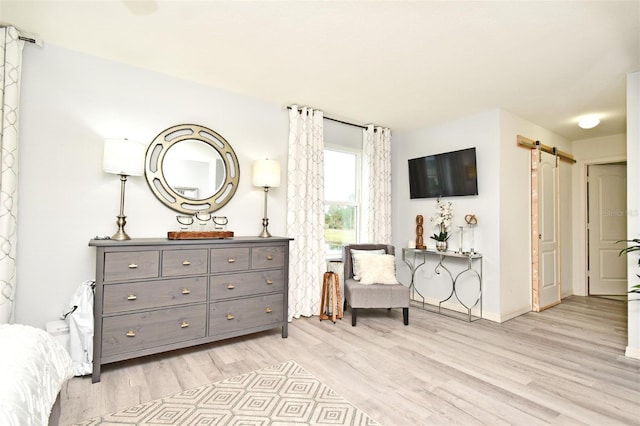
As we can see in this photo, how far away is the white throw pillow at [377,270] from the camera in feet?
12.1

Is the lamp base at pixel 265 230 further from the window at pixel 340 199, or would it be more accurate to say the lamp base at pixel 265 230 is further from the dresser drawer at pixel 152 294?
the window at pixel 340 199

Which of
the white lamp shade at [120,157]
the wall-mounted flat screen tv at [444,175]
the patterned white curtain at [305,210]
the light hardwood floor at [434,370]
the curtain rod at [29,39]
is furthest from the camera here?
the wall-mounted flat screen tv at [444,175]

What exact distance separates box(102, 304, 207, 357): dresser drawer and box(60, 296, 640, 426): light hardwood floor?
20cm

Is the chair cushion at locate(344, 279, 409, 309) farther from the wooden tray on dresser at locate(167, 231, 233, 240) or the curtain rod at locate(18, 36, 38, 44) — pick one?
the curtain rod at locate(18, 36, 38, 44)

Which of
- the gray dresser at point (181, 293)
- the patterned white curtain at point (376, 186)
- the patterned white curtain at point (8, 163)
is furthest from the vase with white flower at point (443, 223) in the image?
the patterned white curtain at point (8, 163)

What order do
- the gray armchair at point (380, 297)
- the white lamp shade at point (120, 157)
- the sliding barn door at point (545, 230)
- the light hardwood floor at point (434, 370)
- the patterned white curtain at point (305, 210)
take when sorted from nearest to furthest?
the light hardwood floor at point (434, 370)
the white lamp shade at point (120, 157)
the gray armchair at point (380, 297)
the patterned white curtain at point (305, 210)
the sliding barn door at point (545, 230)

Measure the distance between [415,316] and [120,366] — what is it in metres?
3.12

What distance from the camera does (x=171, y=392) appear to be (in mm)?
2146

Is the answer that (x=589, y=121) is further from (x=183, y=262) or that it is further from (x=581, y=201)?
(x=183, y=262)

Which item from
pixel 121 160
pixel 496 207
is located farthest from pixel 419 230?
pixel 121 160

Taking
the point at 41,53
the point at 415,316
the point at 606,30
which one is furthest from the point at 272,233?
the point at 606,30

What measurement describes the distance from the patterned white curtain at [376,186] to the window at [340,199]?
13 centimetres

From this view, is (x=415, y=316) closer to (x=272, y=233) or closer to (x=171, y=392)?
(x=272, y=233)

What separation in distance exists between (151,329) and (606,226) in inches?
266
